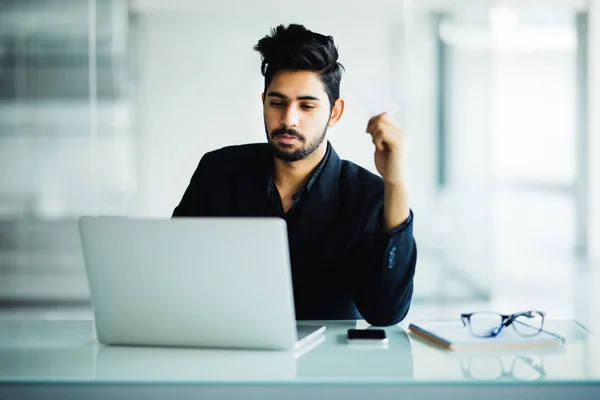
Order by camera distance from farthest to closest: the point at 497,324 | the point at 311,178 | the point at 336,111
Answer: the point at 336,111, the point at 311,178, the point at 497,324

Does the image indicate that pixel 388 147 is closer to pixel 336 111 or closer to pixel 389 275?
pixel 389 275

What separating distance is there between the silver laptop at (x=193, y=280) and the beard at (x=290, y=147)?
2.59ft

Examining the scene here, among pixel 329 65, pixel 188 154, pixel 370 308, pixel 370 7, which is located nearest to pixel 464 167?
pixel 370 7

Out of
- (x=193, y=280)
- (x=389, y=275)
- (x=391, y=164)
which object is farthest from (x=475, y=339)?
(x=193, y=280)

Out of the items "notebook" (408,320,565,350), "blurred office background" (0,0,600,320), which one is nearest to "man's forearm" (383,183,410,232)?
"notebook" (408,320,565,350)

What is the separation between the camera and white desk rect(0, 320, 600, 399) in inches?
51.6

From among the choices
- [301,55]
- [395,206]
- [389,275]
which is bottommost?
[389,275]

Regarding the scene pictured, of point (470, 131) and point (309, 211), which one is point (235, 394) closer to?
point (309, 211)

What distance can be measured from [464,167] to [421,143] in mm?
405

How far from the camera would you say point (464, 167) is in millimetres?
5441

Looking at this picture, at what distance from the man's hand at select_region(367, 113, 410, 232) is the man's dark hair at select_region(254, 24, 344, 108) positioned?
1.62 ft

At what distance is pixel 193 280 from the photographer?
143cm

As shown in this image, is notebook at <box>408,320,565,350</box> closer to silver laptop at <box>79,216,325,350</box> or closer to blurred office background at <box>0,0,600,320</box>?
silver laptop at <box>79,216,325,350</box>

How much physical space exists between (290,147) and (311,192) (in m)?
0.15
